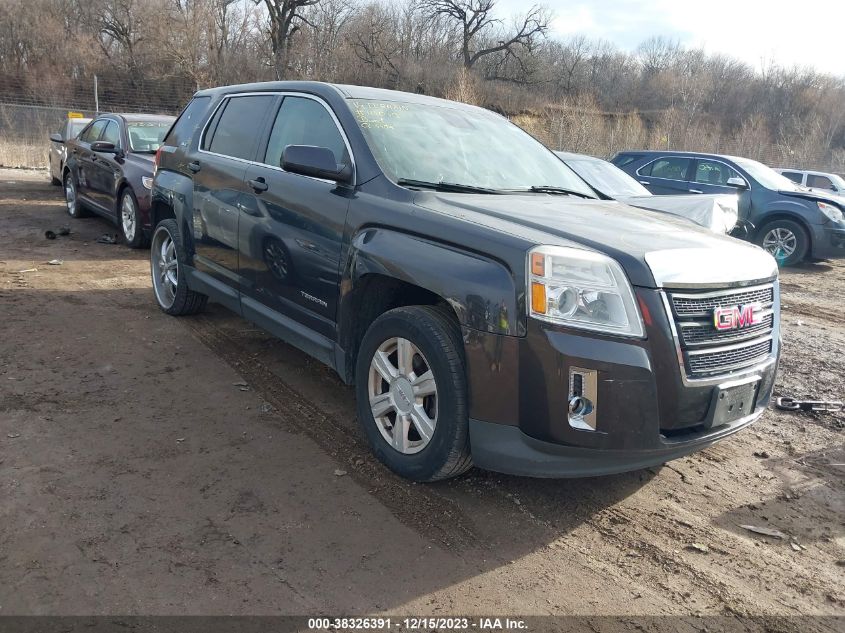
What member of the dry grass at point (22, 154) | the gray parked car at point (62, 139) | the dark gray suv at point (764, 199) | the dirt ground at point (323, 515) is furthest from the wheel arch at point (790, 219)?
the dry grass at point (22, 154)

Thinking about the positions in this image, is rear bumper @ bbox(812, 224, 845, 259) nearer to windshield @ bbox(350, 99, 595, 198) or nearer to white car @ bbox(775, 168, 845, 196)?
windshield @ bbox(350, 99, 595, 198)

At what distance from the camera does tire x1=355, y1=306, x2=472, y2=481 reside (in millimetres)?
2896

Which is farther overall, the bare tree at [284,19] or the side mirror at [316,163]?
the bare tree at [284,19]

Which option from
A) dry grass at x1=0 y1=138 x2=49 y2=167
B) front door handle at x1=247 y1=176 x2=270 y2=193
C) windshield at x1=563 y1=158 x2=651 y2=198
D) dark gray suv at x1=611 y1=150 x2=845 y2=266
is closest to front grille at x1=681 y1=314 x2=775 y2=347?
front door handle at x1=247 y1=176 x2=270 y2=193

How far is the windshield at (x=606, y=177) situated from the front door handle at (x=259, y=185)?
513cm

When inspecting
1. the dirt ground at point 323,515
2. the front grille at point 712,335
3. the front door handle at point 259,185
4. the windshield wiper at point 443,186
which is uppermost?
the windshield wiper at point 443,186

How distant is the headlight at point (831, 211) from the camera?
35.4ft

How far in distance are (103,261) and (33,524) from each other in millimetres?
5782

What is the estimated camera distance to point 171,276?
229 inches

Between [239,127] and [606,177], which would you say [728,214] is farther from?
[239,127]

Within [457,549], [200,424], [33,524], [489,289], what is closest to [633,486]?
[457,549]

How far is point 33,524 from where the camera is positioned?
2754 mm

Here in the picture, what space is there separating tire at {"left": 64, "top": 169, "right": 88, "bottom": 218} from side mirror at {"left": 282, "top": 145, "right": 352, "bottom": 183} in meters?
8.17

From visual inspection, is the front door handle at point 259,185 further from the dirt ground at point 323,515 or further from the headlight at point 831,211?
the headlight at point 831,211
